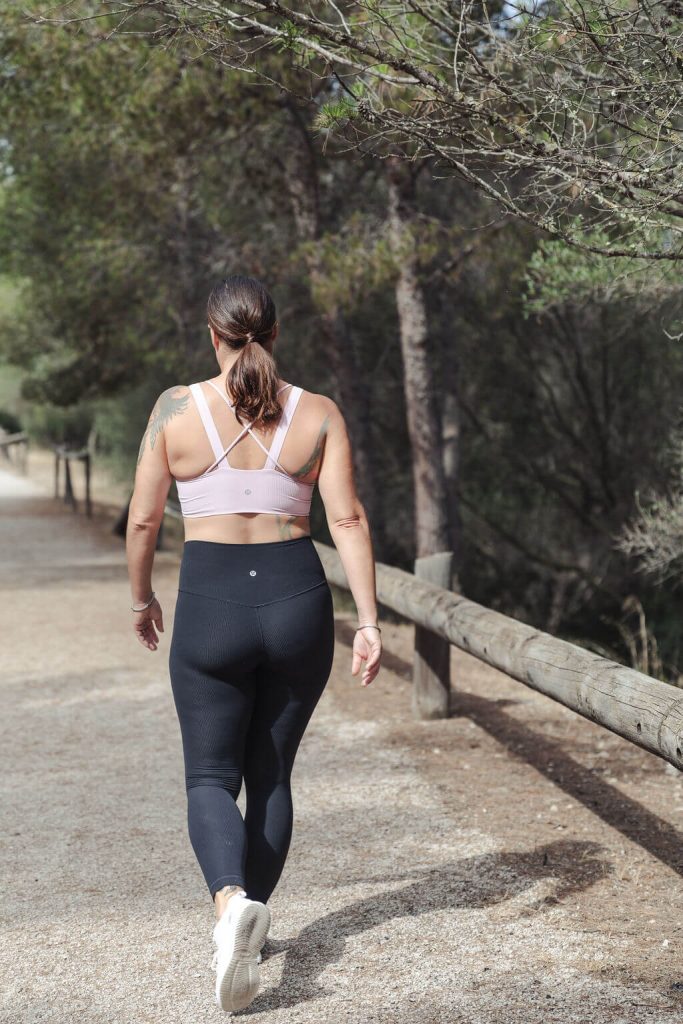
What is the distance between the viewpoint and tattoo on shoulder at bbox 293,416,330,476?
3328 millimetres

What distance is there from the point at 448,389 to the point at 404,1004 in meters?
11.4

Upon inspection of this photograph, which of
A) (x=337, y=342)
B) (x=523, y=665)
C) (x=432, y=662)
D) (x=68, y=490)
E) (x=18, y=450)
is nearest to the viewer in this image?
(x=523, y=665)

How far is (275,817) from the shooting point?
11.3 feet

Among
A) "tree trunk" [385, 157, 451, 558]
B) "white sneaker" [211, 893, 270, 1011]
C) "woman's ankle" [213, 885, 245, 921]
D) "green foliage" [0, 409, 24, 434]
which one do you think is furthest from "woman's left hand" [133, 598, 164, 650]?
"green foliage" [0, 409, 24, 434]

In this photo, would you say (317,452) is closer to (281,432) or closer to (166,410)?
(281,432)

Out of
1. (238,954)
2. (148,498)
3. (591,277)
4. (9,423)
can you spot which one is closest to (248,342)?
(148,498)

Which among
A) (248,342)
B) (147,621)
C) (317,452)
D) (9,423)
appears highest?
(248,342)

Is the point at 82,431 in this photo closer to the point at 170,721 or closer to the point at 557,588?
the point at 557,588

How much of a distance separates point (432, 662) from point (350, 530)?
3510mm

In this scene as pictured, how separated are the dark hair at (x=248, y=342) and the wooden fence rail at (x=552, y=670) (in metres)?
1.62

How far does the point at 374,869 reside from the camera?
4520mm

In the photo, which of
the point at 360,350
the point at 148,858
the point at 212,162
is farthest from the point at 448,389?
the point at 148,858

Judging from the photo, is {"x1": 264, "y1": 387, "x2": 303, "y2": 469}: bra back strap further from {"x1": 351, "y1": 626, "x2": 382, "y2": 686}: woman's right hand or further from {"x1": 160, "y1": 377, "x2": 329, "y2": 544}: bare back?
{"x1": 351, "y1": 626, "x2": 382, "y2": 686}: woman's right hand

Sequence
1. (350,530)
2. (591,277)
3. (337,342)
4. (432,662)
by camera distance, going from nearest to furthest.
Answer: (350,530) → (432,662) → (591,277) → (337,342)
